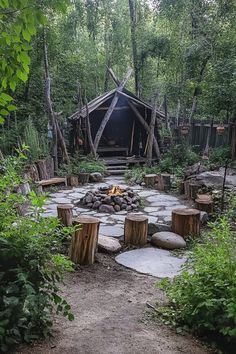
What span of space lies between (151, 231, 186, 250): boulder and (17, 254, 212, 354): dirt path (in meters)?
0.90

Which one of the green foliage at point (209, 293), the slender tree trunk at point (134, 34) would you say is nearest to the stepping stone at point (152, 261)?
the green foliage at point (209, 293)

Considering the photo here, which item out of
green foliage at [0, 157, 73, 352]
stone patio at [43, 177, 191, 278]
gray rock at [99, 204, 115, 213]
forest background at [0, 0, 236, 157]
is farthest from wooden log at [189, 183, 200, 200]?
green foliage at [0, 157, 73, 352]

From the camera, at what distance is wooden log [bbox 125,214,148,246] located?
14.9ft

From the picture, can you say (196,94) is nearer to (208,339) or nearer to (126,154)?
(126,154)

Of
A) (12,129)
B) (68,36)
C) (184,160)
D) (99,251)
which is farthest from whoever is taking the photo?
(68,36)

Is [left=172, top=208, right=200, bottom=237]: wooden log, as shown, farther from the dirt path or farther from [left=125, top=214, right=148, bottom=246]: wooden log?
the dirt path

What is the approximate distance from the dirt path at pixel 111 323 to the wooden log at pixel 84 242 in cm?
19

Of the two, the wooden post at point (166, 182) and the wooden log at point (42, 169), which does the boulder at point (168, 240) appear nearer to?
the wooden post at point (166, 182)

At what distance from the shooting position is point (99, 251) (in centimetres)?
438

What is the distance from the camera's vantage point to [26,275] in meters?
2.03

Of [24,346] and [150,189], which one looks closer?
[24,346]

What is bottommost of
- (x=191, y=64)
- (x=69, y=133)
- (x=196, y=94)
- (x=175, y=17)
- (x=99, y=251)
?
(x=99, y=251)

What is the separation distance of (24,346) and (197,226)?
334 centimetres

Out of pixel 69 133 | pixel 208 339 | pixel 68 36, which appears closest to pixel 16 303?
pixel 208 339
